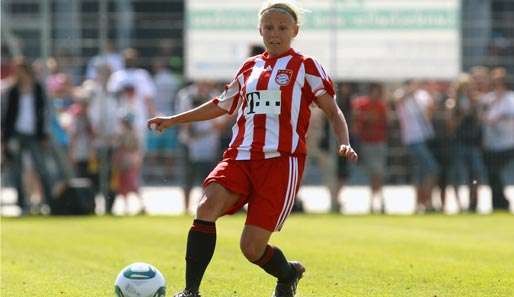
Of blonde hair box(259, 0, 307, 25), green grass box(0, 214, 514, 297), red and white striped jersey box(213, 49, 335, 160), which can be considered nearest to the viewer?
red and white striped jersey box(213, 49, 335, 160)

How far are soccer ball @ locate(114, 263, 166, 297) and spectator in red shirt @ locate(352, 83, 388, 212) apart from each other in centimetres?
1250

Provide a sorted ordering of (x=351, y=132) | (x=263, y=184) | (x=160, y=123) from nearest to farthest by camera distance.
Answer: (x=263, y=184)
(x=160, y=123)
(x=351, y=132)

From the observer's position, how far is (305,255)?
1245 centimetres

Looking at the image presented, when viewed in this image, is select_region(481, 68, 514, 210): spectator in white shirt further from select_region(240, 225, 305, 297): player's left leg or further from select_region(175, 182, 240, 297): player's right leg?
select_region(175, 182, 240, 297): player's right leg

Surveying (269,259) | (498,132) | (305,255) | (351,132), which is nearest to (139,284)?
(269,259)

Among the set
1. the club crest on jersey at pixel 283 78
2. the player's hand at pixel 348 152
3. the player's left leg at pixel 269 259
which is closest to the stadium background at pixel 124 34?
the player's left leg at pixel 269 259

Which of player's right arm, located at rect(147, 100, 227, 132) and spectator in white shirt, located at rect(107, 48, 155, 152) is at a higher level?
player's right arm, located at rect(147, 100, 227, 132)

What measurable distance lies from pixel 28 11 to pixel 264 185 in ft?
46.7

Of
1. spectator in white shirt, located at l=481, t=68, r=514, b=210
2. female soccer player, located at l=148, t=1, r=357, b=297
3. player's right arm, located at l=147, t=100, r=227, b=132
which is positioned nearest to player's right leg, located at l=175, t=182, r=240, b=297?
female soccer player, located at l=148, t=1, r=357, b=297

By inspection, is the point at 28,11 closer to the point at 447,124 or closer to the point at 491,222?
the point at 447,124

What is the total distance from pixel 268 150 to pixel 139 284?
1.17m

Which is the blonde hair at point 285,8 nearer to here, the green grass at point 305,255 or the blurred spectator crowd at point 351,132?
the green grass at point 305,255

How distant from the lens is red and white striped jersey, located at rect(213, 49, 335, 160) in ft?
27.1

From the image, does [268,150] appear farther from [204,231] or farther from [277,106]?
[204,231]
